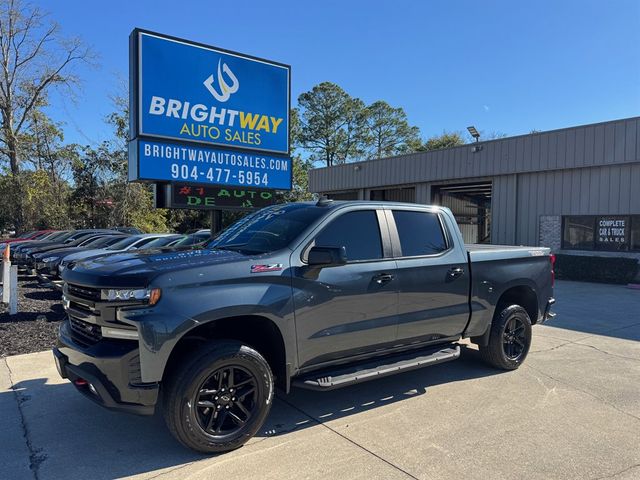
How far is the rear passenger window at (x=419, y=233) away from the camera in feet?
16.2

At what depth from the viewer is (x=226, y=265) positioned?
12.3ft

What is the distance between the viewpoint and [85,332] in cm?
383

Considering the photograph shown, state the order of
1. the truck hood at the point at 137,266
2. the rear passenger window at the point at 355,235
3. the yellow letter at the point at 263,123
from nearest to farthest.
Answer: the truck hood at the point at 137,266
the rear passenger window at the point at 355,235
the yellow letter at the point at 263,123

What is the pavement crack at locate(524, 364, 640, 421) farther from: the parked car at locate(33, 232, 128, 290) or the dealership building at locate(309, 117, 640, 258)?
the dealership building at locate(309, 117, 640, 258)

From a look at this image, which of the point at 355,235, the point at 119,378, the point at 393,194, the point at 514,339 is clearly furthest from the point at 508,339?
the point at 393,194

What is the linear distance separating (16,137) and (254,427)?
35.5 meters

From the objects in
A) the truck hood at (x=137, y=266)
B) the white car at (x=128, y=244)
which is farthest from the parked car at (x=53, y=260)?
the truck hood at (x=137, y=266)

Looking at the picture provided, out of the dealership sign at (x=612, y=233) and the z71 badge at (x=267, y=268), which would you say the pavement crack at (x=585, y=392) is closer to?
the z71 badge at (x=267, y=268)

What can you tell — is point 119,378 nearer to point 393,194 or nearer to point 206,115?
point 206,115

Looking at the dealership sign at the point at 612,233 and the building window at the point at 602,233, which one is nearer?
the building window at the point at 602,233

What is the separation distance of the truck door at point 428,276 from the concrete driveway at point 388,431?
74 cm

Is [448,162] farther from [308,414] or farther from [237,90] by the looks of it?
[308,414]

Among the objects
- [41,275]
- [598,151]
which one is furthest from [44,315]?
[598,151]

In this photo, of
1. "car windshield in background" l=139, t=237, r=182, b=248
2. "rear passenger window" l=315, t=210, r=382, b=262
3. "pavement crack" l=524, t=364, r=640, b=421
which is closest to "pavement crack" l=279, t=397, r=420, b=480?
"rear passenger window" l=315, t=210, r=382, b=262
